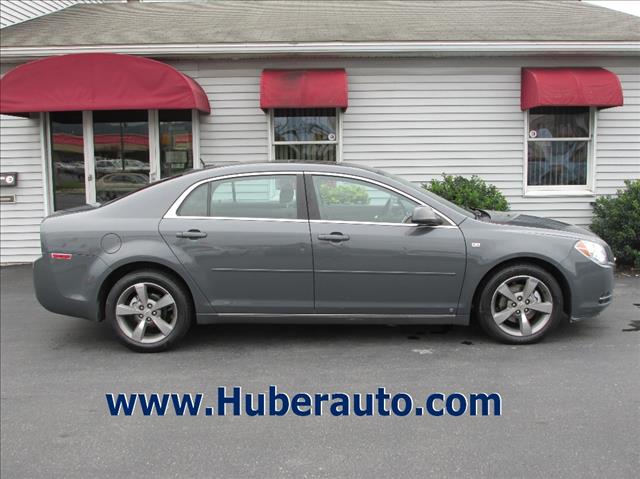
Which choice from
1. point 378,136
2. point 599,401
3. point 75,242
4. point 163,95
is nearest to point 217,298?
point 75,242

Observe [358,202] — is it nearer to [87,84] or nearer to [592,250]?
[592,250]

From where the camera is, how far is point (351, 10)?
39.3 feet

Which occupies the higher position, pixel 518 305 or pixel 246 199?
pixel 246 199

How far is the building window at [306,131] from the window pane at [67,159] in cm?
309

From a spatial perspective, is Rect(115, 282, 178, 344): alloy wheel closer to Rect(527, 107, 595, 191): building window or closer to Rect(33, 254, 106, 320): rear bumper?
Rect(33, 254, 106, 320): rear bumper

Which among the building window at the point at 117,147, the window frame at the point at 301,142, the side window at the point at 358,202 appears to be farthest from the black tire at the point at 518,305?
the building window at the point at 117,147

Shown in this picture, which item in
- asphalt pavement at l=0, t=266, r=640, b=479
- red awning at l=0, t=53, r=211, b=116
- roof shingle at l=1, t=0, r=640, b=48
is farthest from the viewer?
roof shingle at l=1, t=0, r=640, b=48

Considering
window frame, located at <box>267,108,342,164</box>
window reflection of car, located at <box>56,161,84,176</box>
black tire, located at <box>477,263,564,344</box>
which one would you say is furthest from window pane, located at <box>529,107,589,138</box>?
window reflection of car, located at <box>56,161,84,176</box>

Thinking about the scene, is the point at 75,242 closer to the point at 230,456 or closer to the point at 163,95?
the point at 230,456

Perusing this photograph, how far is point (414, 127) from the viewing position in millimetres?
9312

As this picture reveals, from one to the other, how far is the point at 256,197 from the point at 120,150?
5.15 metres

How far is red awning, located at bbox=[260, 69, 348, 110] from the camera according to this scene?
8.54 meters

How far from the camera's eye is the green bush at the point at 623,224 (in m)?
8.35

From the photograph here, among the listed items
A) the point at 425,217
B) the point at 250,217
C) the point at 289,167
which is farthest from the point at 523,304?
the point at 250,217
